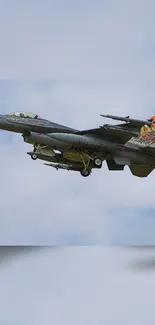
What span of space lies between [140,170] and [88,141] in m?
8.15

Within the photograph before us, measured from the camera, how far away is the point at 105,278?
115 metres

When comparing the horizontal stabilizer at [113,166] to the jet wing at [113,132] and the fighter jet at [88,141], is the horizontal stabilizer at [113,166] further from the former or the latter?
the jet wing at [113,132]

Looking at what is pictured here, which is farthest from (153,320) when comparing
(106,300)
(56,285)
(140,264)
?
(140,264)

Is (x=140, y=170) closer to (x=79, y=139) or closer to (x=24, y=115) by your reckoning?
(x=79, y=139)

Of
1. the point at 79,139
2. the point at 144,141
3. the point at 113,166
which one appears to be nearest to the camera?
the point at 79,139

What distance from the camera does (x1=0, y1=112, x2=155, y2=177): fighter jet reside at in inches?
1858

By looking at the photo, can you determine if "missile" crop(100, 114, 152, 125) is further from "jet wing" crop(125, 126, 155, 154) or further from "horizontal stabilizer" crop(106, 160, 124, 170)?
"horizontal stabilizer" crop(106, 160, 124, 170)

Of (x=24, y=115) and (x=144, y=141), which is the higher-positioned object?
(x=24, y=115)

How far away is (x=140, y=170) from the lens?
54.5 metres

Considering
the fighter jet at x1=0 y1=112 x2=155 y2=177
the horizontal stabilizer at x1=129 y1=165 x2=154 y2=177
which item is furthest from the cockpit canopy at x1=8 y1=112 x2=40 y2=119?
the horizontal stabilizer at x1=129 y1=165 x2=154 y2=177

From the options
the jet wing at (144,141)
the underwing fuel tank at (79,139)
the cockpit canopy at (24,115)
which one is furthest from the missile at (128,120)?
the cockpit canopy at (24,115)

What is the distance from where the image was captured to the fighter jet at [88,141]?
47.2m

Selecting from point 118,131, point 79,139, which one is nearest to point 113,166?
point 118,131

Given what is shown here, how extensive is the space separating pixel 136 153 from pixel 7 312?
92.1ft
